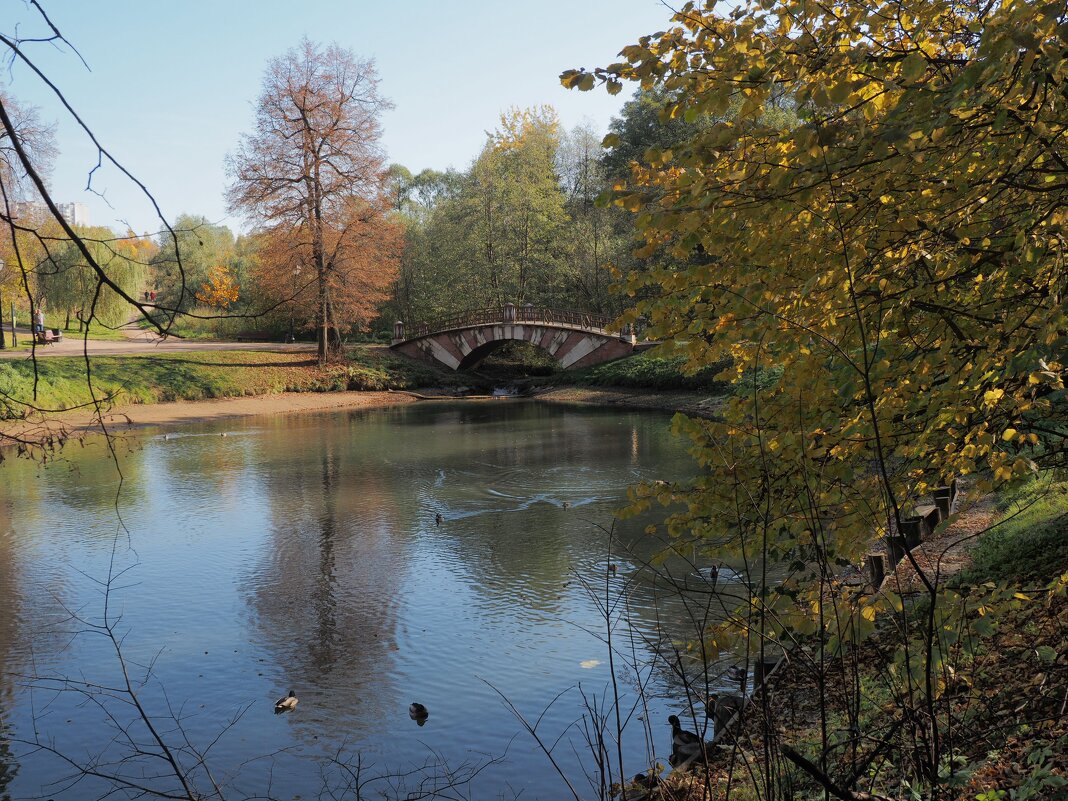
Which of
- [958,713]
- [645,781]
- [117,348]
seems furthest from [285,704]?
[117,348]

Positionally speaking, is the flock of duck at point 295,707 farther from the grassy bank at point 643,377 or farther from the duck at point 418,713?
the grassy bank at point 643,377

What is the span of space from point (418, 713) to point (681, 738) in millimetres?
2129

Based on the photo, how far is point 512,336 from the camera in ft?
140

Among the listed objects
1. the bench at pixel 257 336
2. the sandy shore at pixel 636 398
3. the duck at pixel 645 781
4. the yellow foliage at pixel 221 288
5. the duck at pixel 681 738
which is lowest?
the duck at pixel 681 738

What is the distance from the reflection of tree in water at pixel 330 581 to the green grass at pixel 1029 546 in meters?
5.33

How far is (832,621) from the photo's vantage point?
392 centimetres

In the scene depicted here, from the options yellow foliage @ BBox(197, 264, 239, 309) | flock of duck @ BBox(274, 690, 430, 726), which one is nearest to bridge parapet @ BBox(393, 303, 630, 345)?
yellow foliage @ BBox(197, 264, 239, 309)

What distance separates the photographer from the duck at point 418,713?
710 centimetres

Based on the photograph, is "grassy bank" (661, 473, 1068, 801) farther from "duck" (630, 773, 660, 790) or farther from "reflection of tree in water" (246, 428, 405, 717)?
"reflection of tree in water" (246, 428, 405, 717)

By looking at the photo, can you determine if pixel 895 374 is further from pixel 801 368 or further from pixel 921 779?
pixel 921 779

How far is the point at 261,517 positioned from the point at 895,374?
1252 cm

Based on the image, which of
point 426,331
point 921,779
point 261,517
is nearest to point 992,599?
point 921,779

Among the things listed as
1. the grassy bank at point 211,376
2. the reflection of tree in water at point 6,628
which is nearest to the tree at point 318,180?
the grassy bank at point 211,376

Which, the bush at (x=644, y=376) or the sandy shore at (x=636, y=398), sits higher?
the bush at (x=644, y=376)
